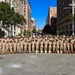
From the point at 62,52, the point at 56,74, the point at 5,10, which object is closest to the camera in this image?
the point at 56,74

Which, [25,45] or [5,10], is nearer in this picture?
[25,45]

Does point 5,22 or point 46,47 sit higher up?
point 5,22

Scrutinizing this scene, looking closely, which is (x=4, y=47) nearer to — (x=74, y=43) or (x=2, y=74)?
(x=74, y=43)

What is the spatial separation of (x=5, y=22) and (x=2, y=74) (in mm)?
30519

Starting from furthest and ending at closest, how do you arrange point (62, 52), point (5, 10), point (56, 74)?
1. point (5, 10)
2. point (62, 52)
3. point (56, 74)

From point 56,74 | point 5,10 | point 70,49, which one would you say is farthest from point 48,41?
point 5,10

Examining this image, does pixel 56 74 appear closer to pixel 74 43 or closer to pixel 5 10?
pixel 74 43

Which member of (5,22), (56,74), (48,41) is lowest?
(56,74)

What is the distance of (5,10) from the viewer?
3831 centimetres

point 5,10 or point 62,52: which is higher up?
point 5,10

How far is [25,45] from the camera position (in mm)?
18016

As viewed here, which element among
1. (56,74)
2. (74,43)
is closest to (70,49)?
(74,43)

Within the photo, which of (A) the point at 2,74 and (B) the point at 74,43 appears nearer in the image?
(A) the point at 2,74

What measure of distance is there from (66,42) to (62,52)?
91cm
